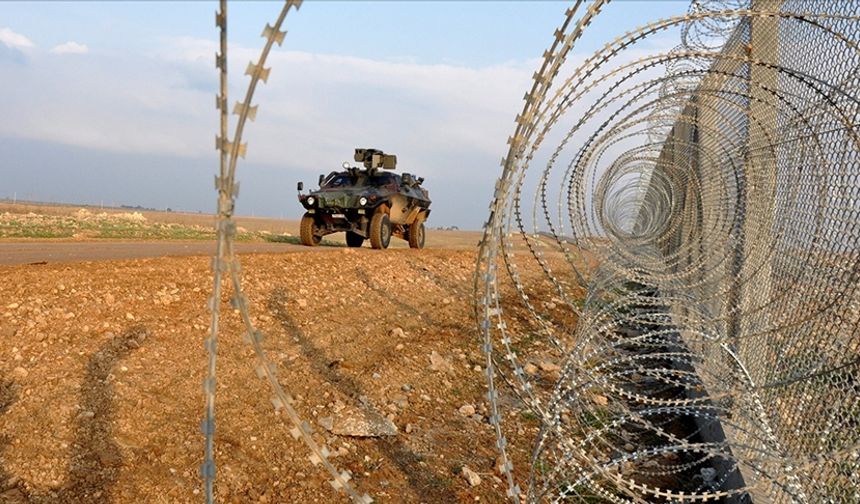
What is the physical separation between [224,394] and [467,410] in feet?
5.77

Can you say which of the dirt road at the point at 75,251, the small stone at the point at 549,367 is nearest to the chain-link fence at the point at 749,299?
the small stone at the point at 549,367

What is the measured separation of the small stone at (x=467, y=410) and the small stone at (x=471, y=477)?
1.15 metres

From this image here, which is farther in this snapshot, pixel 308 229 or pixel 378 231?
pixel 308 229

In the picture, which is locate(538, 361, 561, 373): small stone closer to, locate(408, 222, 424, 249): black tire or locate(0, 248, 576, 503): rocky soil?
locate(0, 248, 576, 503): rocky soil

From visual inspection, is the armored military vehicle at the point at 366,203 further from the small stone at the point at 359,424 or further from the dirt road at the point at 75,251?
the small stone at the point at 359,424

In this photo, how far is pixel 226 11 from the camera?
5.50 ft

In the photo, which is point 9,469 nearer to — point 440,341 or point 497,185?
point 497,185

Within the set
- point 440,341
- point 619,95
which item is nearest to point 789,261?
point 619,95

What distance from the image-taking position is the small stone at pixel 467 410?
17.3ft

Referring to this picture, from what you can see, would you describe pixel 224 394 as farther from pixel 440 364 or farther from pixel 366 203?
pixel 366 203

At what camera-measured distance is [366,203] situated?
15.6 meters

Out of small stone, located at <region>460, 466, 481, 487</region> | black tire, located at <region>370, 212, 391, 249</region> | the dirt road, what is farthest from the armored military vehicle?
small stone, located at <region>460, 466, 481, 487</region>

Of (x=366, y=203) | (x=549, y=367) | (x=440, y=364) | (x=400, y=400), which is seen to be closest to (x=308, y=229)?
(x=366, y=203)

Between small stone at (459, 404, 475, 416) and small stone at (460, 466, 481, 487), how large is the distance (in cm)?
115
